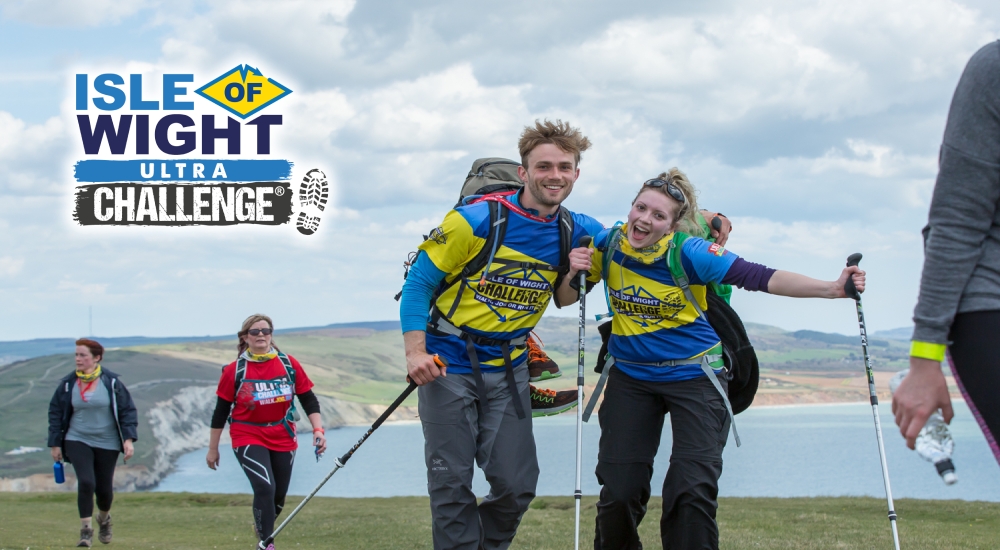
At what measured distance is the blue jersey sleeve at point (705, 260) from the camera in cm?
713

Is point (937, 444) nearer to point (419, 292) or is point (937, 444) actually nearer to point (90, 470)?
point (419, 292)

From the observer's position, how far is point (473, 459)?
737 centimetres

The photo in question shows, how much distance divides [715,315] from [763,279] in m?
0.75

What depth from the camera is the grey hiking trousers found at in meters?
7.16

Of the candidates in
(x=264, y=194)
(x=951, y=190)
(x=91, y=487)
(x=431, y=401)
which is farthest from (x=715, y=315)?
(x=264, y=194)

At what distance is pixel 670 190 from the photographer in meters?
7.38

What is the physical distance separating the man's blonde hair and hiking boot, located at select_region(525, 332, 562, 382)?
164cm

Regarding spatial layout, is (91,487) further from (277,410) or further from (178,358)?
(178,358)

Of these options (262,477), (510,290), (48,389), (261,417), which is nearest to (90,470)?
(261,417)

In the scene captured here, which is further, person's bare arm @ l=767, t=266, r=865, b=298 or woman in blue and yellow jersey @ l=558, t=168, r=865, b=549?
woman in blue and yellow jersey @ l=558, t=168, r=865, b=549

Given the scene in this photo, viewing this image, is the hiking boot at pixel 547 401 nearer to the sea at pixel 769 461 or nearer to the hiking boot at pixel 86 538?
the hiking boot at pixel 86 538

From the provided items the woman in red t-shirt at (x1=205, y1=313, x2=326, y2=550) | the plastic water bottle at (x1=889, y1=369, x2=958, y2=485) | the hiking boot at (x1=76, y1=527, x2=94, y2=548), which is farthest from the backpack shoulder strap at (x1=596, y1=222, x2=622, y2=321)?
the hiking boot at (x1=76, y1=527, x2=94, y2=548)

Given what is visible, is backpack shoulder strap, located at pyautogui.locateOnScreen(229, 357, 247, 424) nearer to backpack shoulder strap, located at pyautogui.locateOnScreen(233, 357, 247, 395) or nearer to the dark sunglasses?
backpack shoulder strap, located at pyautogui.locateOnScreen(233, 357, 247, 395)

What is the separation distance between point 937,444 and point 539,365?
15.8ft
